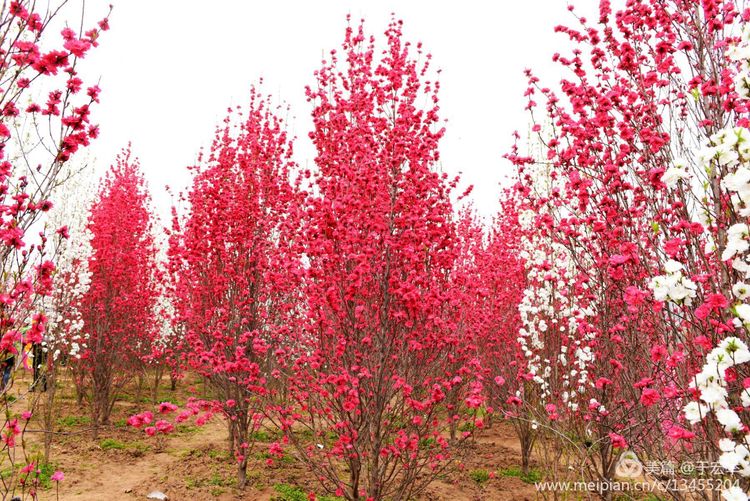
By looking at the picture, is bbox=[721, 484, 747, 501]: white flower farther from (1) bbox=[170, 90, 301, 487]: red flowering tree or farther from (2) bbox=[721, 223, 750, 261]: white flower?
(1) bbox=[170, 90, 301, 487]: red flowering tree

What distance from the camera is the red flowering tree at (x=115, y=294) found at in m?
9.51

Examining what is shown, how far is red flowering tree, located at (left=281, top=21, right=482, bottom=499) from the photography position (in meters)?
4.47

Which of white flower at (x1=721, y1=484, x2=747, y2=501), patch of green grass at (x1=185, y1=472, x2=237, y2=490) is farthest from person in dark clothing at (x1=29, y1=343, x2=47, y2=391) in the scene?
white flower at (x1=721, y1=484, x2=747, y2=501)

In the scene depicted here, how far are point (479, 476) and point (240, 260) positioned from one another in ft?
16.7

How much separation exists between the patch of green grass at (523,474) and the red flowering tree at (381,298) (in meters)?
3.11

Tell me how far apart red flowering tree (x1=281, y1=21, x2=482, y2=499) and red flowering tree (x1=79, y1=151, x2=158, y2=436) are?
6264 mm

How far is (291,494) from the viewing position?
6320 millimetres

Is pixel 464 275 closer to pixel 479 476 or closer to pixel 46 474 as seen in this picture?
pixel 479 476

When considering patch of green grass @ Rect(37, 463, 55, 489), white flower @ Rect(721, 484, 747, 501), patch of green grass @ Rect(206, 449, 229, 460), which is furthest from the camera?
patch of green grass @ Rect(206, 449, 229, 460)

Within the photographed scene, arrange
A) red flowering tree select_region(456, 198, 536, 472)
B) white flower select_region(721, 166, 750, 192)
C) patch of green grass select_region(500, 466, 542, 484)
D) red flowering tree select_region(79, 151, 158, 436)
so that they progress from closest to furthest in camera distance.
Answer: white flower select_region(721, 166, 750, 192)
patch of green grass select_region(500, 466, 542, 484)
red flowering tree select_region(456, 198, 536, 472)
red flowering tree select_region(79, 151, 158, 436)

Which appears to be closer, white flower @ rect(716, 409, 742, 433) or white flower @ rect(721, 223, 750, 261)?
white flower @ rect(721, 223, 750, 261)

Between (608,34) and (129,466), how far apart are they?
9.16 meters

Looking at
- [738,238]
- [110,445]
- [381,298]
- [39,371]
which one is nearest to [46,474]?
[110,445]

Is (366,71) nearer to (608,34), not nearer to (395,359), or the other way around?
(608,34)
